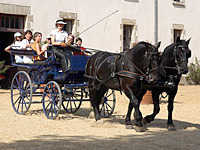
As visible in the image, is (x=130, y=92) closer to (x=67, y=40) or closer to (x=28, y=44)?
(x=67, y=40)

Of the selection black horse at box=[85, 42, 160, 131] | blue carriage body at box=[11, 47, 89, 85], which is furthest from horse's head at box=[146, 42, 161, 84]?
blue carriage body at box=[11, 47, 89, 85]

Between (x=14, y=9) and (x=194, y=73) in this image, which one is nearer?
(x=14, y=9)

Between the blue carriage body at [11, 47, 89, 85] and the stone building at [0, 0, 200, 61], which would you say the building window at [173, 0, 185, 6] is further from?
the blue carriage body at [11, 47, 89, 85]

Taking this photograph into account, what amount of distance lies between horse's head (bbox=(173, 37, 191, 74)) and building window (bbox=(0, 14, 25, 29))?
10466mm

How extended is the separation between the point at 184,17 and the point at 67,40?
1409 centimetres

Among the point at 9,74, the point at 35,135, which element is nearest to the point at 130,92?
the point at 35,135

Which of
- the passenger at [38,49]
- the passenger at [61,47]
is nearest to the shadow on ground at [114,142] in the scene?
the passenger at [61,47]

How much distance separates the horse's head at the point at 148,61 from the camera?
28.7 ft

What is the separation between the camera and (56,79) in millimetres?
10680

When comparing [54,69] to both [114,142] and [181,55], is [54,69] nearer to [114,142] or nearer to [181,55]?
[181,55]

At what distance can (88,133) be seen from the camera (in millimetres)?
8430

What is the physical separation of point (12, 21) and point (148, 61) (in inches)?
407

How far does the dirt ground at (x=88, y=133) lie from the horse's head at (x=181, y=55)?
121cm

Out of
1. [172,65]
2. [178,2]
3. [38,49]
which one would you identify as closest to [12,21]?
[38,49]
